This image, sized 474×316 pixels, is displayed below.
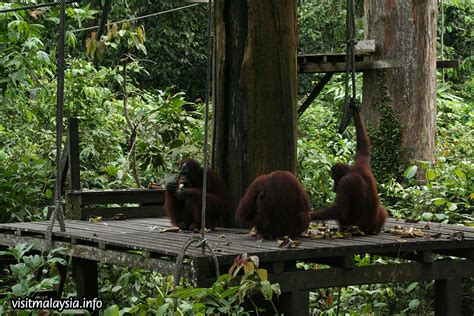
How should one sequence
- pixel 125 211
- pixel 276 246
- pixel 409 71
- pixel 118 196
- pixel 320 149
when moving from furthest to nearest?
pixel 409 71 → pixel 320 149 → pixel 125 211 → pixel 118 196 → pixel 276 246

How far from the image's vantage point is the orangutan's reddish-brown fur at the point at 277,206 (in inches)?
192

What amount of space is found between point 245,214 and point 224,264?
95 cm

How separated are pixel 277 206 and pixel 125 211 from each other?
181 cm

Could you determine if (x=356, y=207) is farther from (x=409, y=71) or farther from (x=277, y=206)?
(x=409, y=71)

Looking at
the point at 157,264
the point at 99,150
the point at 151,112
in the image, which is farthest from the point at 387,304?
the point at 99,150

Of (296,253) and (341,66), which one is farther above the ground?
(341,66)

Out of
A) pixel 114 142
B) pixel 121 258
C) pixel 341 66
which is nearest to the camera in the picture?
pixel 121 258

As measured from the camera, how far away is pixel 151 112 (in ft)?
27.0

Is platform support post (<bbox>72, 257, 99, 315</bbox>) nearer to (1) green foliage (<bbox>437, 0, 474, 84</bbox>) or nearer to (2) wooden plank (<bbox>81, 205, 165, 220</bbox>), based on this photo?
(2) wooden plank (<bbox>81, 205, 165, 220</bbox>)

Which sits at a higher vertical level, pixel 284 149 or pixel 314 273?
pixel 284 149

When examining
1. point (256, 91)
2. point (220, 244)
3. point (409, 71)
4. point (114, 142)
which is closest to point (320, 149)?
point (409, 71)

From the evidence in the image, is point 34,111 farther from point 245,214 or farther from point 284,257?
point 284,257

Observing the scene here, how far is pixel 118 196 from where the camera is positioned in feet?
20.5

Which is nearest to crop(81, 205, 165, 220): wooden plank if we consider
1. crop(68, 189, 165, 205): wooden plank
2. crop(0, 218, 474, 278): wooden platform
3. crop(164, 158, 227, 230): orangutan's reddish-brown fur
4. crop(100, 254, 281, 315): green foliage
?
crop(68, 189, 165, 205): wooden plank
